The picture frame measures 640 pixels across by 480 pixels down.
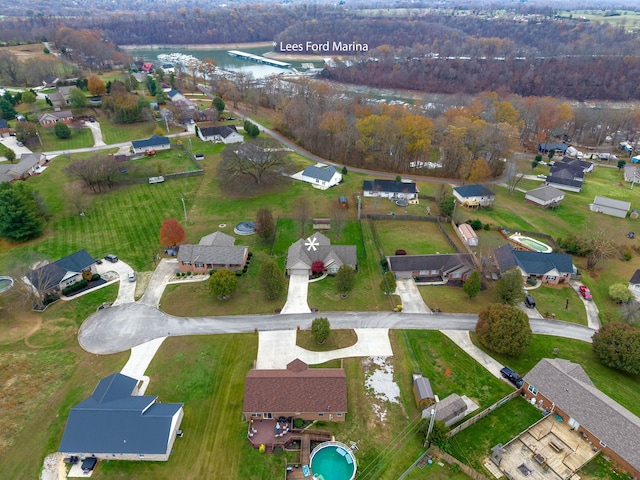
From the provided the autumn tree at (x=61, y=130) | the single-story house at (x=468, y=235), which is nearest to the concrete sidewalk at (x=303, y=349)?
the single-story house at (x=468, y=235)

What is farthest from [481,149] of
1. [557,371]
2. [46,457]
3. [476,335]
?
[46,457]

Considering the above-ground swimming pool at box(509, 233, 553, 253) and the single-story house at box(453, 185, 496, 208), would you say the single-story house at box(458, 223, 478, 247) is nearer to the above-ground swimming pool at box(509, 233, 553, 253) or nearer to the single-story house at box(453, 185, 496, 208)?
the above-ground swimming pool at box(509, 233, 553, 253)

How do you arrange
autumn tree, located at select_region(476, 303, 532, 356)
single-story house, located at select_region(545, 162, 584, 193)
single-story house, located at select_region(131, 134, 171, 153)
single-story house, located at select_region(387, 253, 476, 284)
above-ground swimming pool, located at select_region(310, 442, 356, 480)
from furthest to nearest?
single-story house, located at select_region(131, 134, 171, 153)
single-story house, located at select_region(545, 162, 584, 193)
single-story house, located at select_region(387, 253, 476, 284)
autumn tree, located at select_region(476, 303, 532, 356)
above-ground swimming pool, located at select_region(310, 442, 356, 480)

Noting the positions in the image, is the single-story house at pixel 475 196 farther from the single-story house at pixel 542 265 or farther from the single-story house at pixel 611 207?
the single-story house at pixel 542 265

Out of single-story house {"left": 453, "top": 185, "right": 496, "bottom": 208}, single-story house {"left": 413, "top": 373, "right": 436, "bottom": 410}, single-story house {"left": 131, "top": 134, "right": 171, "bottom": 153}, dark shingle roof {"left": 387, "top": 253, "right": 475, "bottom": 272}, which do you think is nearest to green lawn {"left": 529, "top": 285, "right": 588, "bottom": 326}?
dark shingle roof {"left": 387, "top": 253, "right": 475, "bottom": 272}

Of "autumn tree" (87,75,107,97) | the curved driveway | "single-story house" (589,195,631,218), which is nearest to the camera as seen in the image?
the curved driveway

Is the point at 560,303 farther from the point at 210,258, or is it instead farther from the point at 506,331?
the point at 210,258

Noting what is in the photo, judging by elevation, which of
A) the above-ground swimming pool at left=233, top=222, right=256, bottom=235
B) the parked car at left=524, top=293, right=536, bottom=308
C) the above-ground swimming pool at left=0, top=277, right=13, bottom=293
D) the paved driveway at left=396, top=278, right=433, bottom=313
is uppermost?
the parked car at left=524, top=293, right=536, bottom=308
